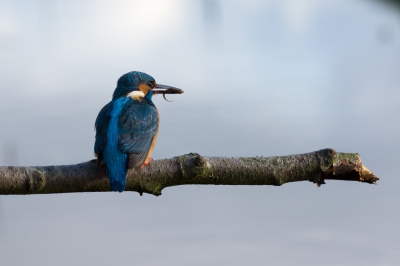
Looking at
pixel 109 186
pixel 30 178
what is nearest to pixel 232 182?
pixel 109 186

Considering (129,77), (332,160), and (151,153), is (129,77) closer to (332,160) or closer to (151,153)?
(151,153)

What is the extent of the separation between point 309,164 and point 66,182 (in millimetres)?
1742

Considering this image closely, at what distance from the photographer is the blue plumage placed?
340 cm

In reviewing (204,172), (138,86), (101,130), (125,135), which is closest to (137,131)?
(125,135)

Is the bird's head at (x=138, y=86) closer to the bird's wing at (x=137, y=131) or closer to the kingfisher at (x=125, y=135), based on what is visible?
the kingfisher at (x=125, y=135)

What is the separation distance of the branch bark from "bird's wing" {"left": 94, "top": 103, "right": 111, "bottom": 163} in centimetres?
28

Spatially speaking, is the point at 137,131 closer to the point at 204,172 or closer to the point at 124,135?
the point at 124,135

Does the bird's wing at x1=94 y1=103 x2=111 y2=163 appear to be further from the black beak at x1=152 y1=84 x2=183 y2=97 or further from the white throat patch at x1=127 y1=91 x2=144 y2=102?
the black beak at x1=152 y1=84 x2=183 y2=97

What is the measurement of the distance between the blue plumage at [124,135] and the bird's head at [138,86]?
14 cm

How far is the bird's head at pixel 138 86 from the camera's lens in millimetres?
4988

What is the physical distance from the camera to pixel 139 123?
4.06 meters

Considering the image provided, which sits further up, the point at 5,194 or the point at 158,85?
the point at 158,85

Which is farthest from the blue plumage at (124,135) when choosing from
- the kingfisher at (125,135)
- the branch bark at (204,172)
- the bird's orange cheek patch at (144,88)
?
the bird's orange cheek patch at (144,88)

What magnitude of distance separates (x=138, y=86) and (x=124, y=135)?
1.32m
